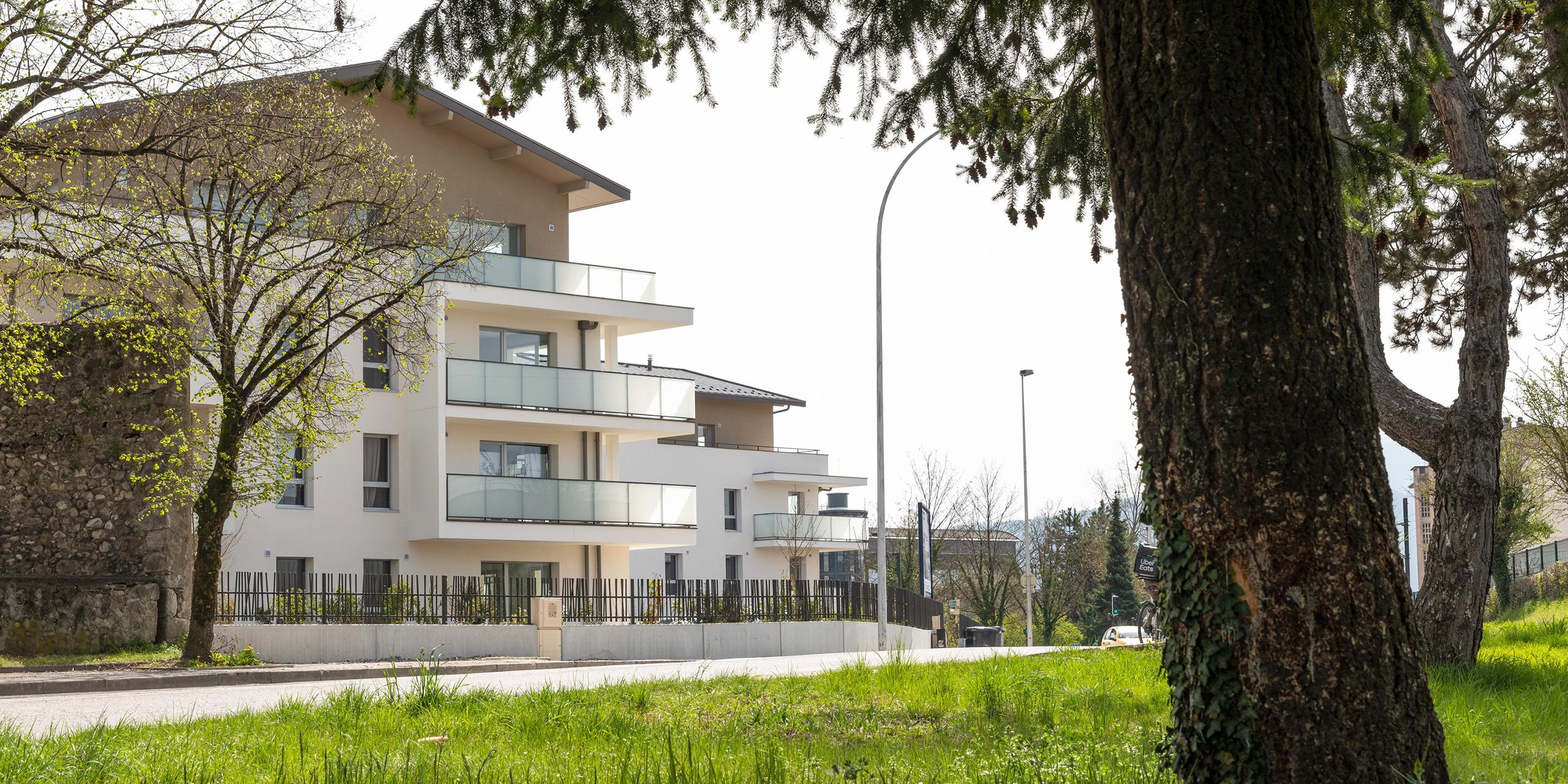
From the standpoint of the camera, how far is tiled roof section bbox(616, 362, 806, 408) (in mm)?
45594

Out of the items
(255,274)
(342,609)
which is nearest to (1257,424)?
(255,274)

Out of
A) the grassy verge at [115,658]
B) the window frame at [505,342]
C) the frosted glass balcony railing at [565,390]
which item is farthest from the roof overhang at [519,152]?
the grassy verge at [115,658]

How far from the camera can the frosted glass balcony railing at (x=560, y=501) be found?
27734 millimetres

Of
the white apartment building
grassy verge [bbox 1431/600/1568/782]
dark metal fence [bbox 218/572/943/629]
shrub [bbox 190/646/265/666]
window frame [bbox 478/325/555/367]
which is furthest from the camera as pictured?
window frame [bbox 478/325/555/367]

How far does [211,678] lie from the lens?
1625 cm

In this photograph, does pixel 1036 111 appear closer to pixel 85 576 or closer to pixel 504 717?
pixel 504 717

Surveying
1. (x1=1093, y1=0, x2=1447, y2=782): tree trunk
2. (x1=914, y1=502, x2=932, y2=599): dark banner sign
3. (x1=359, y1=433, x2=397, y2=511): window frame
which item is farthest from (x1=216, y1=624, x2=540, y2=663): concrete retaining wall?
(x1=1093, y1=0, x2=1447, y2=782): tree trunk

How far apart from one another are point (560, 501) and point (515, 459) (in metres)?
2.41

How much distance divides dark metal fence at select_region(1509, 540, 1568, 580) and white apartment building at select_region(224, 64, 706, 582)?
24.3m

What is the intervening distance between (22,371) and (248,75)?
216 inches

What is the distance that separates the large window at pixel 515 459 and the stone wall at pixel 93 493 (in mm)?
9393

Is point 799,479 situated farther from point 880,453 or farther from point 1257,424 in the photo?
point 1257,424

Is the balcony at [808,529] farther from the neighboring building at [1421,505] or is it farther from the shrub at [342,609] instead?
the shrub at [342,609]

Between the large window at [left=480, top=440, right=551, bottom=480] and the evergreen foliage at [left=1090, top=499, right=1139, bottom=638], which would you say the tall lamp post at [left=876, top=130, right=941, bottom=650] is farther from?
the evergreen foliage at [left=1090, top=499, right=1139, bottom=638]
